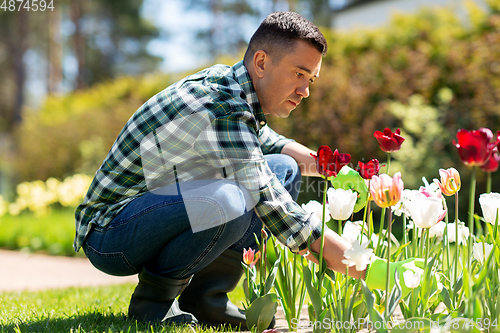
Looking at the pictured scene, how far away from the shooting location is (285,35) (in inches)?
62.7

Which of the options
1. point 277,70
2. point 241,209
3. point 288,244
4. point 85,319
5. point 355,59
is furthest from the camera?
point 355,59

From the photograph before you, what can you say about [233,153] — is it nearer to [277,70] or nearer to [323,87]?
[277,70]

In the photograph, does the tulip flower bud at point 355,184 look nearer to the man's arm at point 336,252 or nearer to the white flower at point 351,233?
the white flower at point 351,233

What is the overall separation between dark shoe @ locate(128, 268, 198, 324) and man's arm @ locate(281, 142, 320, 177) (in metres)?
0.78

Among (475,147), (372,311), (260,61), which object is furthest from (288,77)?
(372,311)

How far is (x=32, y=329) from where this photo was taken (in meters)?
1.58

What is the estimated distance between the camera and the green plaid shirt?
1430 mm

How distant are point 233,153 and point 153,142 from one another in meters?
0.34

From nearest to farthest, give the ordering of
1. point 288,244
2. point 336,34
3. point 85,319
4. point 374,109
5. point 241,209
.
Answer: point 288,244, point 241,209, point 85,319, point 374,109, point 336,34

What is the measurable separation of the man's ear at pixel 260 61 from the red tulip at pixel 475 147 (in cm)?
81

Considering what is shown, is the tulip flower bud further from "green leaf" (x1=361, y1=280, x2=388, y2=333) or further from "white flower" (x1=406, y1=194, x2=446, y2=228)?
"green leaf" (x1=361, y1=280, x2=388, y2=333)

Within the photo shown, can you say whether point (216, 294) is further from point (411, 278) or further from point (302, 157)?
point (411, 278)

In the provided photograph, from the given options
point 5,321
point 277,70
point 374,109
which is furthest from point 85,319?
point 374,109

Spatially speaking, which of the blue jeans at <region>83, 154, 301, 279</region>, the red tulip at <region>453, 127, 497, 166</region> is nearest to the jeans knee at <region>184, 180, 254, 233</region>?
the blue jeans at <region>83, 154, 301, 279</region>
